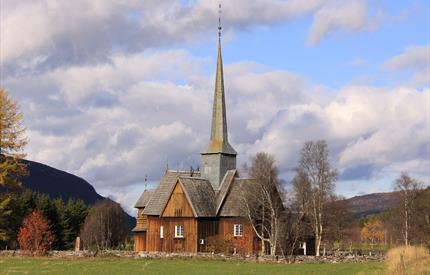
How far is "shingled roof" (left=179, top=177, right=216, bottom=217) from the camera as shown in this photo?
210 feet

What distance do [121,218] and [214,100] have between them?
110ft

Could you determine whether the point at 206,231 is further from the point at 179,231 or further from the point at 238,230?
the point at 238,230

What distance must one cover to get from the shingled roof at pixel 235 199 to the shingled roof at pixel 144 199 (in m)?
13.2

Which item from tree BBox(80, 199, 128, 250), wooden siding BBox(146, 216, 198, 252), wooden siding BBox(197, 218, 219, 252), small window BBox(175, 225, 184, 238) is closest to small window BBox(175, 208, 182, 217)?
wooden siding BBox(146, 216, 198, 252)

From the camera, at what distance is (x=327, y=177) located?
64.6 m

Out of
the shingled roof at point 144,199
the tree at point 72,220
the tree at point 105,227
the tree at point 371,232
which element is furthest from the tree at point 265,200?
the tree at point 371,232

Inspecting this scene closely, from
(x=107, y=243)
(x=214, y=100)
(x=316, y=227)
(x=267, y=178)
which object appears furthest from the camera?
(x=107, y=243)

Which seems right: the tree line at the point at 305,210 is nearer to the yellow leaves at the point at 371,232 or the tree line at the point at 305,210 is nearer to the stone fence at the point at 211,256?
the stone fence at the point at 211,256

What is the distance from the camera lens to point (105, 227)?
90.0m

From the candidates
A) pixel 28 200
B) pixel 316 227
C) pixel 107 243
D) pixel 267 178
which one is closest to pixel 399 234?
pixel 316 227

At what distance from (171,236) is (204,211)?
13.2 ft

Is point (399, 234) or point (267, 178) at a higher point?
point (267, 178)

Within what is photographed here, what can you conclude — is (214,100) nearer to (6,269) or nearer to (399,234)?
(399,234)

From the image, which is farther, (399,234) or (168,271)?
(399,234)
